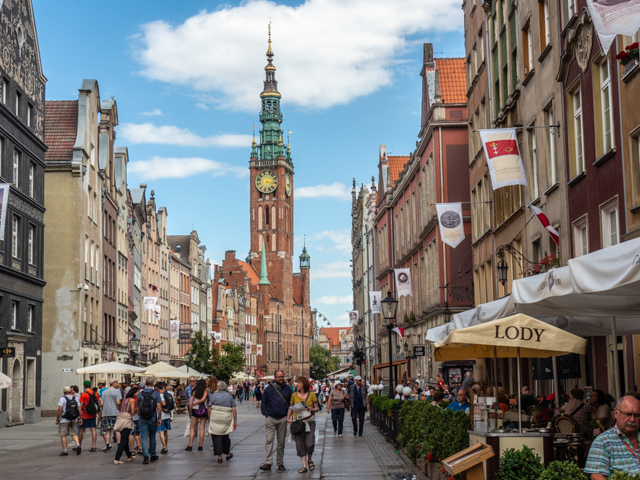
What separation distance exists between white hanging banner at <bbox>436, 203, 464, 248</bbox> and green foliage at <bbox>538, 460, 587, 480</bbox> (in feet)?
73.8

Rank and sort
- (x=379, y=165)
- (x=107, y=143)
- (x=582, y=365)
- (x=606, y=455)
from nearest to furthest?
(x=606, y=455)
(x=582, y=365)
(x=107, y=143)
(x=379, y=165)

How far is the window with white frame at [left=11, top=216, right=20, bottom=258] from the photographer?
116 feet

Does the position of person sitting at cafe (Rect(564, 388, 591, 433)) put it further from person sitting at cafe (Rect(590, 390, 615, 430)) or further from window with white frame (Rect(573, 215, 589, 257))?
window with white frame (Rect(573, 215, 589, 257))

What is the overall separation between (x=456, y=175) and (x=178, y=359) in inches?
2186

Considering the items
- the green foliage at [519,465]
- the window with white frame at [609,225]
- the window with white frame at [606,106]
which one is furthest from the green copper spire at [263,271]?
the green foliage at [519,465]

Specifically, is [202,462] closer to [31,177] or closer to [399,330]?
[31,177]

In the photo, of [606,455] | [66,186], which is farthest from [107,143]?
[606,455]

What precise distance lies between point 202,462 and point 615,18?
44.0 ft

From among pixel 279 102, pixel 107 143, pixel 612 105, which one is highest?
pixel 279 102

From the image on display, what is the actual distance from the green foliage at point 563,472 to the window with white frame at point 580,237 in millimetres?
13354

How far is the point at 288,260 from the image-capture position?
17738cm

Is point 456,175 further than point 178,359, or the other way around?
point 178,359

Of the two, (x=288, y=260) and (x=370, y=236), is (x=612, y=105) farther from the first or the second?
(x=288, y=260)

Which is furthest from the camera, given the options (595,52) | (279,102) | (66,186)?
(279,102)
